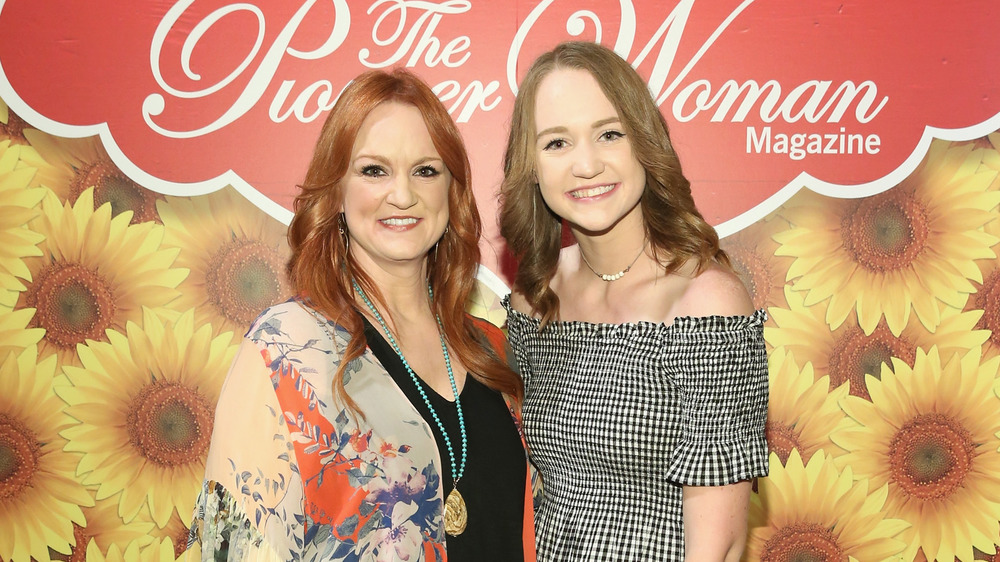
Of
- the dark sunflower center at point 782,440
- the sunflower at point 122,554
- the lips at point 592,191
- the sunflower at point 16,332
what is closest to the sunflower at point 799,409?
the dark sunflower center at point 782,440

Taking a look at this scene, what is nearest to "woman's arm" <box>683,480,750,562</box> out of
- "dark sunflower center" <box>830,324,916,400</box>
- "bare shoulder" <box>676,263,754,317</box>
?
"bare shoulder" <box>676,263,754,317</box>

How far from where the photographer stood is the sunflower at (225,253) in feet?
8.98

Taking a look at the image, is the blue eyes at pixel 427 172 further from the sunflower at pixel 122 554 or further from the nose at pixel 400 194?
the sunflower at pixel 122 554

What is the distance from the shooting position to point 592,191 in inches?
78.6

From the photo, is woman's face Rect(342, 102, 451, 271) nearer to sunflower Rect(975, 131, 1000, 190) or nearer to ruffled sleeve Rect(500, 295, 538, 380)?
ruffled sleeve Rect(500, 295, 538, 380)

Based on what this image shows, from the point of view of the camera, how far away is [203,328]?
9.02 feet

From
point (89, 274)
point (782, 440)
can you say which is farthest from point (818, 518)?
point (89, 274)

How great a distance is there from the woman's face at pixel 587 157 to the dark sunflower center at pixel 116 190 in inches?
54.3

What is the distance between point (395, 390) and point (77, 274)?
1391mm

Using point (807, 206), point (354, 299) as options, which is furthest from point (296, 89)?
point (807, 206)

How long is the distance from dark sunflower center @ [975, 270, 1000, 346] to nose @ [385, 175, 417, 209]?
175 cm

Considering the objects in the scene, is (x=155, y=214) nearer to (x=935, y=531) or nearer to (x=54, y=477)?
(x=54, y=477)

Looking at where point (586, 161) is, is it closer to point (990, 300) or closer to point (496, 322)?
point (496, 322)

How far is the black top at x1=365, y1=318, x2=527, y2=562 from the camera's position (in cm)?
195
